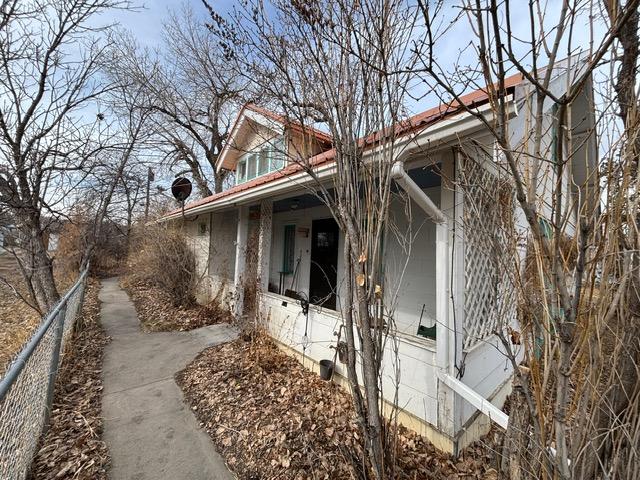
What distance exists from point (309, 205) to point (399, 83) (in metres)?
4.97

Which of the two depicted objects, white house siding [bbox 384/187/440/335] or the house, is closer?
the house

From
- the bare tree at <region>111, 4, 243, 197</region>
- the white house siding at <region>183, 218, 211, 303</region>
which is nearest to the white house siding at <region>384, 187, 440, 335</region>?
the white house siding at <region>183, 218, 211, 303</region>

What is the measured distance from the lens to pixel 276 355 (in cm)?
445

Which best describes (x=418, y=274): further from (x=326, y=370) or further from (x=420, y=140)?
(x=420, y=140)

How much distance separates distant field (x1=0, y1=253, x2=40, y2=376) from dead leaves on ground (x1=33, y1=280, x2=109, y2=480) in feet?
2.54

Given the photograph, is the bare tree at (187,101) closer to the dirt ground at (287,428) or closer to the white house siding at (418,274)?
the white house siding at (418,274)

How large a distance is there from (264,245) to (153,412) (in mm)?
3107

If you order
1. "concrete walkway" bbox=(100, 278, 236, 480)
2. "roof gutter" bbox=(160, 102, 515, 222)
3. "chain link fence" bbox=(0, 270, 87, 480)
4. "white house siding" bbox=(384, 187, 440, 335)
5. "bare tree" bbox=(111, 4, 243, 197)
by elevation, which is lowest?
"concrete walkway" bbox=(100, 278, 236, 480)

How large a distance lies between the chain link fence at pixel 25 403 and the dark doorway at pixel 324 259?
14.5ft

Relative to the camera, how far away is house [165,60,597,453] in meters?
2.24

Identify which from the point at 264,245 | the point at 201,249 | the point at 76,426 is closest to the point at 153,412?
the point at 76,426

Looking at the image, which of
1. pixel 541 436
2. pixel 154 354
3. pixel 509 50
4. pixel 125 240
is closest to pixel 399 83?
pixel 509 50

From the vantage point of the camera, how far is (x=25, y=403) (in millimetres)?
2297

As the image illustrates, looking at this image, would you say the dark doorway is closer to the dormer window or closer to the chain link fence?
the dormer window
